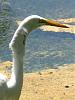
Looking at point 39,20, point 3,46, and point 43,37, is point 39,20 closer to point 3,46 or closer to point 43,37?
point 3,46

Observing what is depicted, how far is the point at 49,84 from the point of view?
10.0 meters

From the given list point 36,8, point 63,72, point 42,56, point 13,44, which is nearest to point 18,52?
point 13,44

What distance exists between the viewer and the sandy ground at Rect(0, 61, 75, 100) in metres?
8.91

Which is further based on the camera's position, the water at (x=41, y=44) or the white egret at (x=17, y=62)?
the water at (x=41, y=44)

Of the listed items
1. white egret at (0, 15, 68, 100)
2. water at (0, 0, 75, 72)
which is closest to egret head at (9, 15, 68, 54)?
white egret at (0, 15, 68, 100)

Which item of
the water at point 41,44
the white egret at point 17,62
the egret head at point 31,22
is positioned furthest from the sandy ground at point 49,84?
the egret head at point 31,22

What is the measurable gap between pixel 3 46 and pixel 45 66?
3112 mm

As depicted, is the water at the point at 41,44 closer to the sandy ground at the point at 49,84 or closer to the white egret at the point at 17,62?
the sandy ground at the point at 49,84

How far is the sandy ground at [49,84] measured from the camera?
891cm

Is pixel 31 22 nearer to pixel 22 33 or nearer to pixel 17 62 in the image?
pixel 22 33

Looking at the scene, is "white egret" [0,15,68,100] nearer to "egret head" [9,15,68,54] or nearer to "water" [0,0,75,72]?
"egret head" [9,15,68,54]

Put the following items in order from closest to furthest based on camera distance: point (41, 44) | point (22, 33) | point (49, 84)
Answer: point (22, 33) < point (49, 84) < point (41, 44)

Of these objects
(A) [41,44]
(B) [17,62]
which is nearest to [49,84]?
(B) [17,62]

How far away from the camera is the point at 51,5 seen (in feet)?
102
